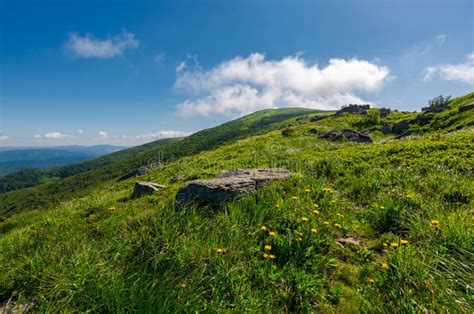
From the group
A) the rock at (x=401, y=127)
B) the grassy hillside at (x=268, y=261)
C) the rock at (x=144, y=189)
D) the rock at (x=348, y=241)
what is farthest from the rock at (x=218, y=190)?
the rock at (x=401, y=127)

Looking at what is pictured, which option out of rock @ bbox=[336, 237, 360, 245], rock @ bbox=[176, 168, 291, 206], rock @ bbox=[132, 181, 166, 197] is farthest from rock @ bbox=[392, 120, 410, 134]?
rock @ bbox=[132, 181, 166, 197]

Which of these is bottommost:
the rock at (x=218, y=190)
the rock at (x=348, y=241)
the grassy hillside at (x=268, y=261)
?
the rock at (x=348, y=241)

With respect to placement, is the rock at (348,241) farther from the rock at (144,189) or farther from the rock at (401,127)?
the rock at (401,127)

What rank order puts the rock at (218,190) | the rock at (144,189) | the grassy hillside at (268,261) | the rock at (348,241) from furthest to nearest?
the rock at (144,189)
the rock at (218,190)
the rock at (348,241)
the grassy hillside at (268,261)

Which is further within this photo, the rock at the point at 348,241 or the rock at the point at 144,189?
the rock at the point at 144,189

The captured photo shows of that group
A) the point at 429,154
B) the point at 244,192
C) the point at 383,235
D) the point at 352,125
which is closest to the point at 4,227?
the point at 244,192

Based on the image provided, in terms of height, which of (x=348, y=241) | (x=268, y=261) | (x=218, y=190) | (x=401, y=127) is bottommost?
(x=348, y=241)

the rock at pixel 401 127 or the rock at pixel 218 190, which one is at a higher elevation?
the rock at pixel 401 127

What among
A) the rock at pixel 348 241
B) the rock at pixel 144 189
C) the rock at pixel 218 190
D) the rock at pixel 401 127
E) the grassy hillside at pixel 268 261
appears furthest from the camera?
the rock at pixel 401 127

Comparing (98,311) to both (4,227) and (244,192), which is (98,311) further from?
(4,227)

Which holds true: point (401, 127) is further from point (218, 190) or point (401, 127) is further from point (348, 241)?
point (218, 190)

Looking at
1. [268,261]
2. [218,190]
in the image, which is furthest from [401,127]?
[268,261]

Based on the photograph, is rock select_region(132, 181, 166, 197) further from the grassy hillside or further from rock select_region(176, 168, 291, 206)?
the grassy hillside

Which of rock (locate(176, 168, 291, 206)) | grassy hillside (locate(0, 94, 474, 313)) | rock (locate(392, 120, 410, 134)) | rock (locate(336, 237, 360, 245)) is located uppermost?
rock (locate(392, 120, 410, 134))
